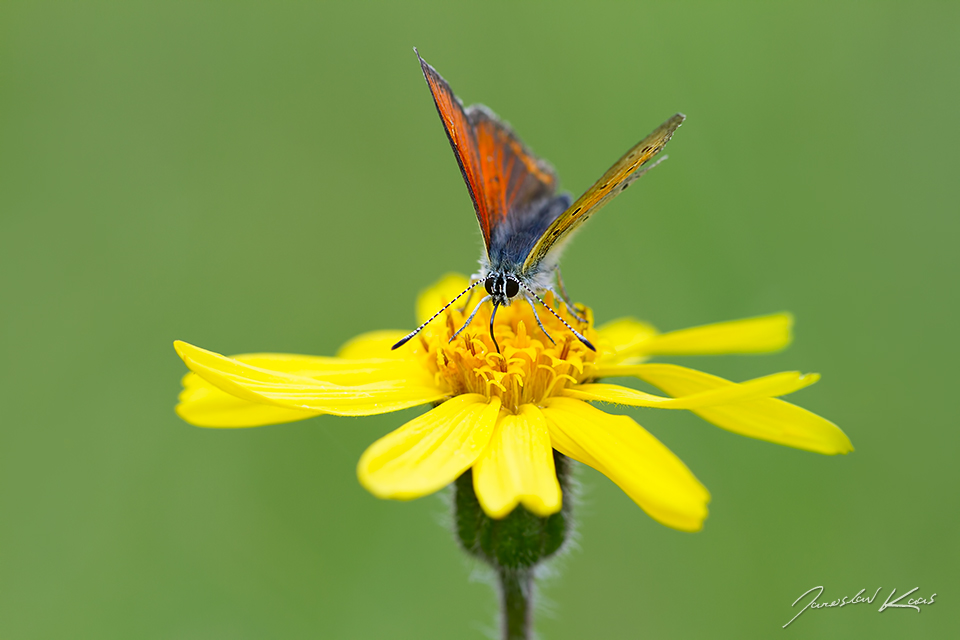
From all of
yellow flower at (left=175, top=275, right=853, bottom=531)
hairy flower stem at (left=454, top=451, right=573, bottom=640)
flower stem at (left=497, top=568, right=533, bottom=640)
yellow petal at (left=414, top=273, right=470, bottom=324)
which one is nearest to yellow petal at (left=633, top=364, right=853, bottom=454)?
yellow flower at (left=175, top=275, right=853, bottom=531)

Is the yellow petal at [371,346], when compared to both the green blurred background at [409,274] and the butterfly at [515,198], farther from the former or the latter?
the green blurred background at [409,274]

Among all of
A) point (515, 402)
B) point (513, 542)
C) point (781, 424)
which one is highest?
point (515, 402)

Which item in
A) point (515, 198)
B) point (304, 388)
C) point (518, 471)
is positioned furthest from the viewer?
point (515, 198)

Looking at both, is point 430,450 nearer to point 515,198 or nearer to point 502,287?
point 502,287

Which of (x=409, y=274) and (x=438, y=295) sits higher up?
(x=409, y=274)

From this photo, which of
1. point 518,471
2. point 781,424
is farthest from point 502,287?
point 781,424

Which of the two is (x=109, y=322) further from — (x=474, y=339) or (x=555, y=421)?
(x=555, y=421)

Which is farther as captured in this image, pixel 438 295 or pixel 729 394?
pixel 438 295
